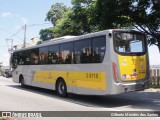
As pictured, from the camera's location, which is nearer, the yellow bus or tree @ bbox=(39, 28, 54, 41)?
the yellow bus

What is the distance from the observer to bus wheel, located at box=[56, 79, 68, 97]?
16156 millimetres

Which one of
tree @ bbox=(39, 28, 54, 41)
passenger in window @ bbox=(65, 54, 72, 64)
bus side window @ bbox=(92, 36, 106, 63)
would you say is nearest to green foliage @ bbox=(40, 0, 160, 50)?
passenger in window @ bbox=(65, 54, 72, 64)

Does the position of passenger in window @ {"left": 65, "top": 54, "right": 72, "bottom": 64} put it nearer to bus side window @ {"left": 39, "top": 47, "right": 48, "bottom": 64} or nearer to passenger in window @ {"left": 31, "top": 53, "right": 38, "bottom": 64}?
bus side window @ {"left": 39, "top": 47, "right": 48, "bottom": 64}

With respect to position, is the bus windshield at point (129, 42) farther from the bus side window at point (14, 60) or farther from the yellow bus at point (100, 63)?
the bus side window at point (14, 60)

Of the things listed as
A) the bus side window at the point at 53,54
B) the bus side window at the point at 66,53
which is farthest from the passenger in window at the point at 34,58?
the bus side window at the point at 66,53

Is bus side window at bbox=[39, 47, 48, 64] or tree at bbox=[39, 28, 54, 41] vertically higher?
tree at bbox=[39, 28, 54, 41]

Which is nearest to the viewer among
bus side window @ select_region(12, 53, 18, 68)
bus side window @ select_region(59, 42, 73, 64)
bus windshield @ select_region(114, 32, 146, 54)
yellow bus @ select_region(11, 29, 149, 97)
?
yellow bus @ select_region(11, 29, 149, 97)

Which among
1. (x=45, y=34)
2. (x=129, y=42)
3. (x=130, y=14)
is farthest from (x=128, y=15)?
(x=45, y=34)

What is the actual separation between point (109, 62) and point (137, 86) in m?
1.78

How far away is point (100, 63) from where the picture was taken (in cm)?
1303

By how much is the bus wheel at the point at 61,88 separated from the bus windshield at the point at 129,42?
4.39m

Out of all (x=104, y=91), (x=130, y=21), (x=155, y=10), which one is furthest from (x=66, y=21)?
(x=104, y=91)

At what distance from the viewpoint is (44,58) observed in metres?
18.4

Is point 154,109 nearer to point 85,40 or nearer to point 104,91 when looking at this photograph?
point 104,91
